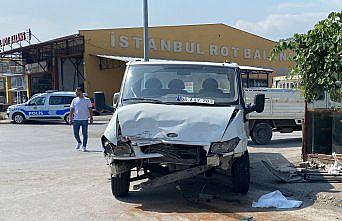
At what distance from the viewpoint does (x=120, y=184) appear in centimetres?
719

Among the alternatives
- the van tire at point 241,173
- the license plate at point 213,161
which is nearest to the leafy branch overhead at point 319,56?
the van tire at point 241,173

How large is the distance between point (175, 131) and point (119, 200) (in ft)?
5.20

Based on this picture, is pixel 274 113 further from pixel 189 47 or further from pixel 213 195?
pixel 189 47

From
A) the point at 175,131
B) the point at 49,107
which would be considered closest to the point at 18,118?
the point at 49,107

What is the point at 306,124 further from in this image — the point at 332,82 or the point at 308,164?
the point at 332,82

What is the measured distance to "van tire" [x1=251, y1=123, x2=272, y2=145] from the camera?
14121 mm

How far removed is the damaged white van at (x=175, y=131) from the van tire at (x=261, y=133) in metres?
6.36

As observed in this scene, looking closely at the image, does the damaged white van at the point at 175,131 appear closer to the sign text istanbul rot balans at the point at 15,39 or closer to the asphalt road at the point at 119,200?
the asphalt road at the point at 119,200

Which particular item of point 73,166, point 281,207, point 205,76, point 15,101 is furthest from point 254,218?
point 15,101

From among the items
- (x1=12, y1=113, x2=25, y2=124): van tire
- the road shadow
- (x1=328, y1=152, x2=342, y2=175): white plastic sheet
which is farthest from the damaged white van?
(x1=12, y1=113, x2=25, y2=124): van tire

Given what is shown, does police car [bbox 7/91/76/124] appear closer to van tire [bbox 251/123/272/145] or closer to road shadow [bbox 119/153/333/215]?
van tire [bbox 251/123/272/145]

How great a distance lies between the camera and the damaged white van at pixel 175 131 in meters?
6.50

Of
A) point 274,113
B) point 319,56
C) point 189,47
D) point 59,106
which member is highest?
point 189,47

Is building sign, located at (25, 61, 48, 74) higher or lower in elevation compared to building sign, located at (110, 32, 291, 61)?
lower
